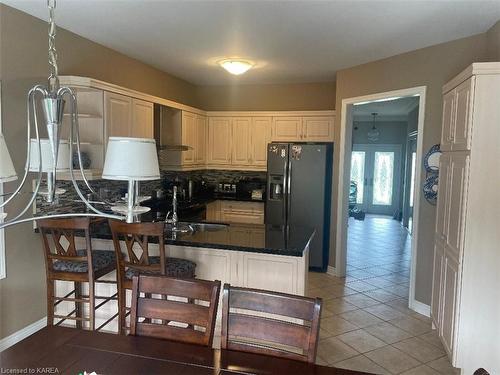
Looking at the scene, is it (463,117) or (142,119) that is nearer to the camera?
(463,117)

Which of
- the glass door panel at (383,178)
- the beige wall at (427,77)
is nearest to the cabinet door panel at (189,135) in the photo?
the beige wall at (427,77)

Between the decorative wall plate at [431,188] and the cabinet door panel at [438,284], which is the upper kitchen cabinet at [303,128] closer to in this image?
the decorative wall plate at [431,188]

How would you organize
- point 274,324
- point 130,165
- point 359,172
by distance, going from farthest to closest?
point 359,172, point 274,324, point 130,165

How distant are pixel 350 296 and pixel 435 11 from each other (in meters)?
2.97

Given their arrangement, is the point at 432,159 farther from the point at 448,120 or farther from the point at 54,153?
the point at 54,153

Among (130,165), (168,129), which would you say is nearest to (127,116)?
(168,129)

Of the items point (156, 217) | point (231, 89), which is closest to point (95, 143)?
point (156, 217)

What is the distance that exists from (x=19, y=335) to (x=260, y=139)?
3947 millimetres

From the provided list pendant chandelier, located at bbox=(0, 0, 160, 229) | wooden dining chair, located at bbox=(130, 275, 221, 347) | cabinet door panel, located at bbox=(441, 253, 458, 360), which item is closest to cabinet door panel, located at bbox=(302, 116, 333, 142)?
cabinet door panel, located at bbox=(441, 253, 458, 360)

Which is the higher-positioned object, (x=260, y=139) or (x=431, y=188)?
(x=260, y=139)

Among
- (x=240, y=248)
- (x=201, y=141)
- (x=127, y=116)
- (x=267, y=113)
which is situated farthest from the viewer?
(x=201, y=141)

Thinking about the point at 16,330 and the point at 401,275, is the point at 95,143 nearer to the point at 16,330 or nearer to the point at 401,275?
the point at 16,330

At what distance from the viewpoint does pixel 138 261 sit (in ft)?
8.95

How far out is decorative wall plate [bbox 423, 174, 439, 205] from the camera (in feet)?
12.3
